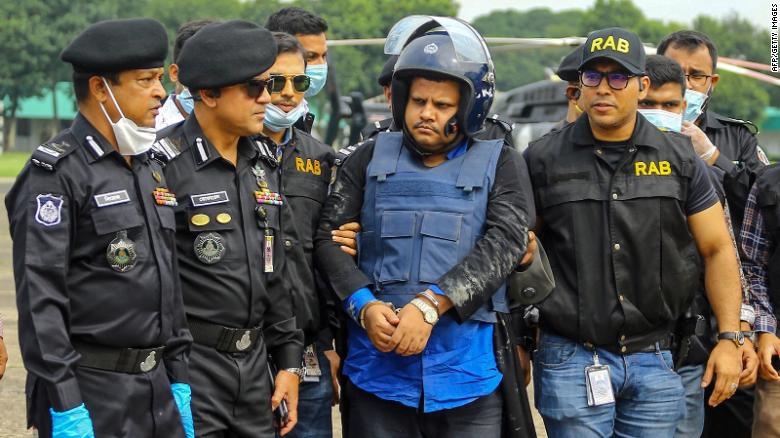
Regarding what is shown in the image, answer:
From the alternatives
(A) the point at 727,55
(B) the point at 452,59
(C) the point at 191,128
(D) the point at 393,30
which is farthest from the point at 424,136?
(A) the point at 727,55

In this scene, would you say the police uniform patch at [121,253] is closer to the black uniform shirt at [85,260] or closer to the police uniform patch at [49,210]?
the black uniform shirt at [85,260]

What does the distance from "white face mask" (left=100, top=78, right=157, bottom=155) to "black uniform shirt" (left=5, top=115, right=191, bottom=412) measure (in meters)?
0.04

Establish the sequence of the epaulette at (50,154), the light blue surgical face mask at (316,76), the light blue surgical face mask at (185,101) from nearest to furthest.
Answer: the epaulette at (50,154) → the light blue surgical face mask at (185,101) → the light blue surgical face mask at (316,76)

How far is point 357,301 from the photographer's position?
155 inches

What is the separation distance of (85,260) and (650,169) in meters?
2.21

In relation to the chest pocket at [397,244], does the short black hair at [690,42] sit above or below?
above

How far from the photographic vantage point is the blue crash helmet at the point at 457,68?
4.02 meters

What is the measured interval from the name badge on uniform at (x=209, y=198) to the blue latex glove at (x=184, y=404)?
24.4 inches

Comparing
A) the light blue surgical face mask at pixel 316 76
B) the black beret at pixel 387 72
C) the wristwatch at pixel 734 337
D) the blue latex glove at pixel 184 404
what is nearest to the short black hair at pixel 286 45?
the light blue surgical face mask at pixel 316 76

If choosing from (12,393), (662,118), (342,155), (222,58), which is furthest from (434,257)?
(12,393)

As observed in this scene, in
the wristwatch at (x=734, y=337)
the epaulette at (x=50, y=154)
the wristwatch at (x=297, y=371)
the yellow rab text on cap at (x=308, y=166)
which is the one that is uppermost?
the epaulette at (x=50, y=154)

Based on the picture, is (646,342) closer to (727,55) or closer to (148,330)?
(148,330)

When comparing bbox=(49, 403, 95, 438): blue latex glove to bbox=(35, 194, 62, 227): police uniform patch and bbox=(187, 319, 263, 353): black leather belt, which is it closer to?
bbox=(35, 194, 62, 227): police uniform patch

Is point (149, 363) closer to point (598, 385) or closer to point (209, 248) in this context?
point (209, 248)
